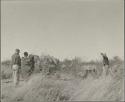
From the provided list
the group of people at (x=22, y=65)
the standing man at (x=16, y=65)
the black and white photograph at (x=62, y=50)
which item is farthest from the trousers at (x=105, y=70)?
the standing man at (x=16, y=65)

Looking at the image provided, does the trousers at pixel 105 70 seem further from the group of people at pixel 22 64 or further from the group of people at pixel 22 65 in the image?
the group of people at pixel 22 65

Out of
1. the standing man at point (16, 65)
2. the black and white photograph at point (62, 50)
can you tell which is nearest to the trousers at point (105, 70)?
the black and white photograph at point (62, 50)

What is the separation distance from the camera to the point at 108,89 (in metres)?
2.97

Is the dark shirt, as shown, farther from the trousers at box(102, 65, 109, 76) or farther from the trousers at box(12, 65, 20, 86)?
the trousers at box(102, 65, 109, 76)

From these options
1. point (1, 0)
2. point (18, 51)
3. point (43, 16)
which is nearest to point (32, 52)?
point (18, 51)

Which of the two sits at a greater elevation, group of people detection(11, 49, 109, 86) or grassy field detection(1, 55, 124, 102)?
group of people detection(11, 49, 109, 86)

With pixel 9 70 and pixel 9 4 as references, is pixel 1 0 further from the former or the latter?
pixel 9 70

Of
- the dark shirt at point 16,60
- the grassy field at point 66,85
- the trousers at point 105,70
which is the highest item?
the dark shirt at point 16,60

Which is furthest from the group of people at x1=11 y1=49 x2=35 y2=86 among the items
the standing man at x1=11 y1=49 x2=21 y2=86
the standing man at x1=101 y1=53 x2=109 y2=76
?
the standing man at x1=101 y1=53 x2=109 y2=76

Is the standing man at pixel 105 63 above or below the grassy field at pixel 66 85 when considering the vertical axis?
above

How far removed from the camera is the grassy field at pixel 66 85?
293 centimetres

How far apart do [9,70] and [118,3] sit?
131 cm

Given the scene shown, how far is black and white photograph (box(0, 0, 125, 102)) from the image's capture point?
2.95 m

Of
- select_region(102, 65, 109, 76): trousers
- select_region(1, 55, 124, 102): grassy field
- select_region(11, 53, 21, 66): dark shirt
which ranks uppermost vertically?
select_region(11, 53, 21, 66): dark shirt
